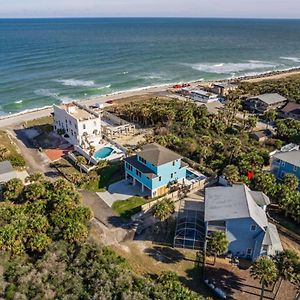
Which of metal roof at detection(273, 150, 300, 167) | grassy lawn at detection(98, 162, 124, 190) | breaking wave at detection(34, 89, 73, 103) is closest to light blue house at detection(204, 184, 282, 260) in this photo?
metal roof at detection(273, 150, 300, 167)

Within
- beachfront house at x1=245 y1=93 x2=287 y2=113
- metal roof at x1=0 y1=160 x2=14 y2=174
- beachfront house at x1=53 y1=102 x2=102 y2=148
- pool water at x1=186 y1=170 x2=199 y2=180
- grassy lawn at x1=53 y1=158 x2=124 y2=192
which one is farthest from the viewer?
beachfront house at x1=245 y1=93 x2=287 y2=113

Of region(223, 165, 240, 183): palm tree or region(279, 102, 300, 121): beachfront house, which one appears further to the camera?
region(279, 102, 300, 121): beachfront house

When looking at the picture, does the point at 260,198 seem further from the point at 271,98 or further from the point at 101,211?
the point at 271,98

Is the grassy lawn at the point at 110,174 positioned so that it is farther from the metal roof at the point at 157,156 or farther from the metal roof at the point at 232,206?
the metal roof at the point at 232,206

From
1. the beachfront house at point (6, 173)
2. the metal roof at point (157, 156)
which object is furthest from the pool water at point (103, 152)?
the beachfront house at point (6, 173)

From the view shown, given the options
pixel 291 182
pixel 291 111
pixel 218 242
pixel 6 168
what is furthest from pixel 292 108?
pixel 6 168

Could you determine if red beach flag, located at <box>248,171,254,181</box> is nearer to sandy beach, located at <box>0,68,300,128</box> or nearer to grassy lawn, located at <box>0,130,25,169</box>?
grassy lawn, located at <box>0,130,25,169</box>
